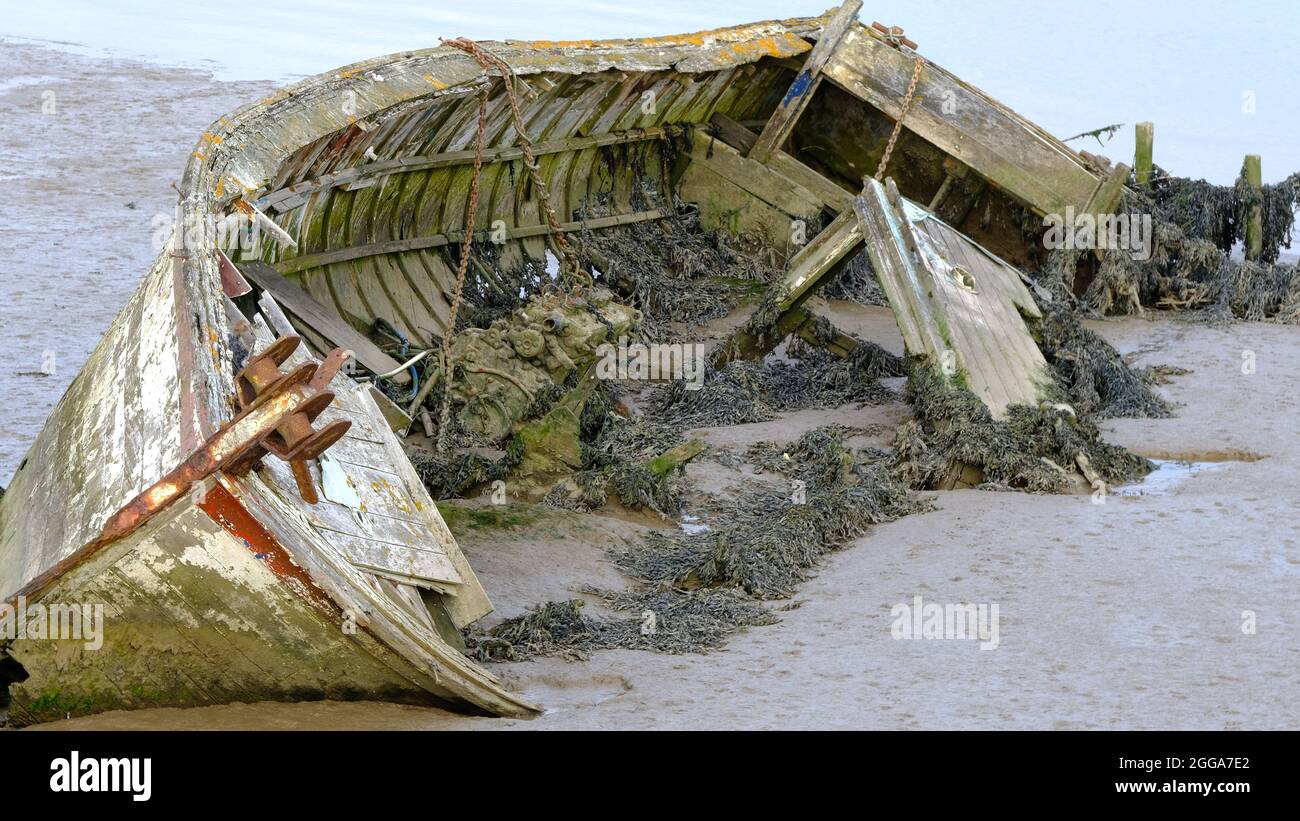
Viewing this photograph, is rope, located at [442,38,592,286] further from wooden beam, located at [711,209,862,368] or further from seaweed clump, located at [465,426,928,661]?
seaweed clump, located at [465,426,928,661]

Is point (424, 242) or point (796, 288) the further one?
point (424, 242)

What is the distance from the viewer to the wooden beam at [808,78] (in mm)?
12523

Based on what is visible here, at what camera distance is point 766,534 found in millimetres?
7383

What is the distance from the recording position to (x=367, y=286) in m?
9.65

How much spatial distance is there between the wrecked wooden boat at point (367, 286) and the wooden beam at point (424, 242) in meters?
0.02

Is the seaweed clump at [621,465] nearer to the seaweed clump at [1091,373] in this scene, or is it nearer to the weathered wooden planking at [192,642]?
the seaweed clump at [1091,373]

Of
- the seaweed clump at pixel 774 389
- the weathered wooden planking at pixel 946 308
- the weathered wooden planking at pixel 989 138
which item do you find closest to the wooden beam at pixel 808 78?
the weathered wooden planking at pixel 989 138

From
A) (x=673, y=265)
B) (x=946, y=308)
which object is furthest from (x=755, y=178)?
(x=946, y=308)

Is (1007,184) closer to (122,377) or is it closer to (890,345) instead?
(890,345)

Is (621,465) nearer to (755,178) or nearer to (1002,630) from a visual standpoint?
(1002,630)

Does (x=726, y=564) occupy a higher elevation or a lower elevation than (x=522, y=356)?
lower

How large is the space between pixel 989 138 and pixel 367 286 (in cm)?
472
